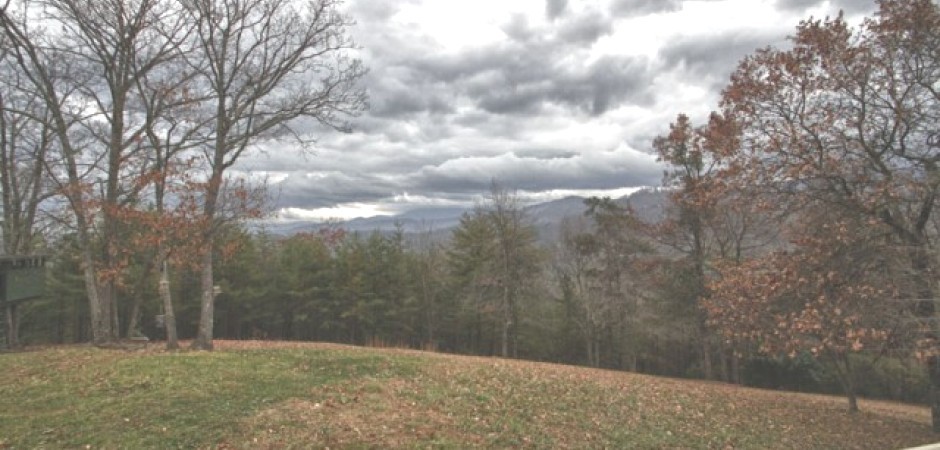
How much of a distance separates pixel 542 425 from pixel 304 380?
4.75 m

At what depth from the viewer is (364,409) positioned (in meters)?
9.09

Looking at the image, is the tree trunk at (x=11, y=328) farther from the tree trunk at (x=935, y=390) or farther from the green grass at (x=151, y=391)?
the tree trunk at (x=935, y=390)

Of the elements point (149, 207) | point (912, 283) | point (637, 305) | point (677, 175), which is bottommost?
point (637, 305)

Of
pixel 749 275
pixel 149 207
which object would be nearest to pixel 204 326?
pixel 149 207

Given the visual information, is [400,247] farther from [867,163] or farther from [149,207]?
[867,163]

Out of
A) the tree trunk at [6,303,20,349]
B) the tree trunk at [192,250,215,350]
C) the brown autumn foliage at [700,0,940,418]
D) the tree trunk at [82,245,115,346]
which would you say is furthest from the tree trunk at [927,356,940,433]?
the tree trunk at [6,303,20,349]

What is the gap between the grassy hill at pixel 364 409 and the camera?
7.96m

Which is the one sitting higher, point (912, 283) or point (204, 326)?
point (912, 283)

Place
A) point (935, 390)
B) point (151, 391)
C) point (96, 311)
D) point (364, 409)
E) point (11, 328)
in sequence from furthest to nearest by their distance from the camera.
→ 1. point (11, 328)
2. point (96, 311)
3. point (935, 390)
4. point (151, 391)
5. point (364, 409)

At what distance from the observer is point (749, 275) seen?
1262 cm

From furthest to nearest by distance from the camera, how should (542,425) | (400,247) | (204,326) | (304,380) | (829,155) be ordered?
(400,247)
(204,326)
(829,155)
(304,380)
(542,425)

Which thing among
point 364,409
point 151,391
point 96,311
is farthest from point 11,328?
point 364,409

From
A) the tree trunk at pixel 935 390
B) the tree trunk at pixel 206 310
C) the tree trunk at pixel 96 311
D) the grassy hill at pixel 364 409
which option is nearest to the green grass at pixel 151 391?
the grassy hill at pixel 364 409

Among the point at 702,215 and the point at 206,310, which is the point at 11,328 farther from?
the point at 702,215
